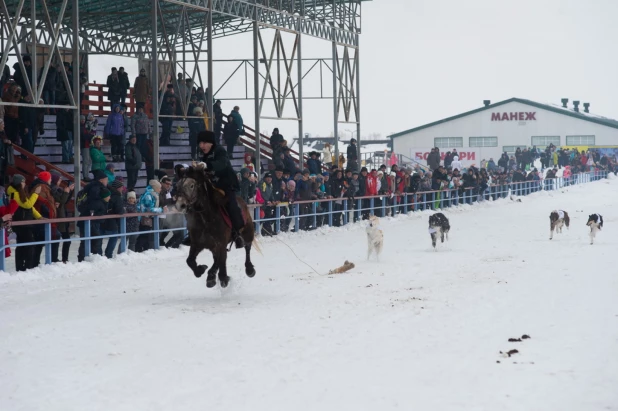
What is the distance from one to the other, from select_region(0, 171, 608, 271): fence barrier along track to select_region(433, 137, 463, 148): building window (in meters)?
34.0

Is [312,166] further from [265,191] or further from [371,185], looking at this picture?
[265,191]

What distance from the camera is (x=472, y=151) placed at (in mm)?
73125

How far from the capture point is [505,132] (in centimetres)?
7694

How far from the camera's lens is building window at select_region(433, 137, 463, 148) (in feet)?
257

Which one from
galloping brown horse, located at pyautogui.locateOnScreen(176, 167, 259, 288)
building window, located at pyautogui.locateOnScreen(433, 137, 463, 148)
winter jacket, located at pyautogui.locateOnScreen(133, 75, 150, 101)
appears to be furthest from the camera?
building window, located at pyautogui.locateOnScreen(433, 137, 463, 148)

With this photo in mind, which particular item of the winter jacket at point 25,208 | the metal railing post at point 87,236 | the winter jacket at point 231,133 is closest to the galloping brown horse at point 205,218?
the winter jacket at point 25,208

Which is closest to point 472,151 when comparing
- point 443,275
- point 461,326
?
point 443,275

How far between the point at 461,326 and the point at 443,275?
16.4 feet

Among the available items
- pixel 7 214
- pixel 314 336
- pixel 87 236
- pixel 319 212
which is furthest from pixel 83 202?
pixel 319 212

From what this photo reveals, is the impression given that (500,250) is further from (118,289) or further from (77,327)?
(77,327)

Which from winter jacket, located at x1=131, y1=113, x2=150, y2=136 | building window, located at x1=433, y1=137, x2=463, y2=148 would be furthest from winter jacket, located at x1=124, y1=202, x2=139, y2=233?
building window, located at x1=433, y1=137, x2=463, y2=148

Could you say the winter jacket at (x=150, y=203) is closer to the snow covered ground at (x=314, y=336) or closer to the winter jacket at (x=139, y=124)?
the snow covered ground at (x=314, y=336)

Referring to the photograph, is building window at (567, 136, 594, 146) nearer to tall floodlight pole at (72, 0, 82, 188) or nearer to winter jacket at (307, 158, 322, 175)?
winter jacket at (307, 158, 322, 175)

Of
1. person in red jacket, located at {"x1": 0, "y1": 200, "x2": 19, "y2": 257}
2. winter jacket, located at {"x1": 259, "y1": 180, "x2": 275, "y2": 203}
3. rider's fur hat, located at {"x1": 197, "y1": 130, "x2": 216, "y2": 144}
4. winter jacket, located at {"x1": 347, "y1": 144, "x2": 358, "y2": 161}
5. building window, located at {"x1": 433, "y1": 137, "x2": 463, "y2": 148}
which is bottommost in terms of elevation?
person in red jacket, located at {"x1": 0, "y1": 200, "x2": 19, "y2": 257}
